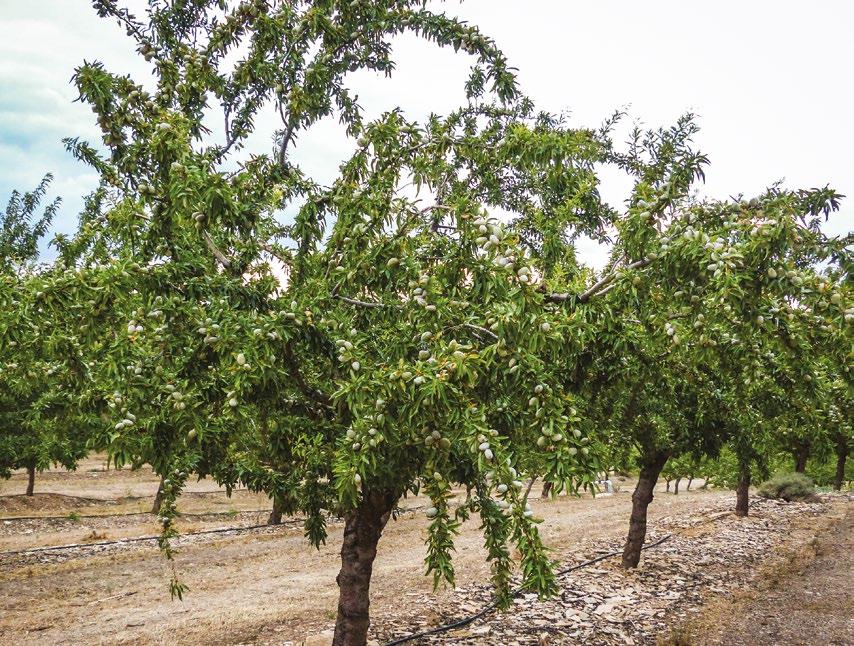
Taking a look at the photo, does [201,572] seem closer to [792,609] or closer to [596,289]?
[792,609]

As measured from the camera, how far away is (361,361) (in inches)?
204

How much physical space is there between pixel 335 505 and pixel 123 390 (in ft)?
8.64

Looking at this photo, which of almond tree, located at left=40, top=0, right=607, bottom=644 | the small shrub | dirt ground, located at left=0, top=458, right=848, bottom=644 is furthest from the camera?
the small shrub

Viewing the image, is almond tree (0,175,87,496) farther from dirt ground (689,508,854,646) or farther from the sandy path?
dirt ground (689,508,854,646)

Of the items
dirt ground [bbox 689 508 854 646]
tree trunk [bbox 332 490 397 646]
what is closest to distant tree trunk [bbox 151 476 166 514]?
tree trunk [bbox 332 490 397 646]

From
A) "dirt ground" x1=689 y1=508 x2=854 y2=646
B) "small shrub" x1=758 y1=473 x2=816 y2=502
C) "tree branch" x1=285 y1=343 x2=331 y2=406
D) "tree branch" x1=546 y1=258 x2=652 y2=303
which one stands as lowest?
"dirt ground" x1=689 y1=508 x2=854 y2=646

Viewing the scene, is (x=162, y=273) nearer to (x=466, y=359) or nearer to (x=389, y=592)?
(x=466, y=359)

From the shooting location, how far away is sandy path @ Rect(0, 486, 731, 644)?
38.9ft

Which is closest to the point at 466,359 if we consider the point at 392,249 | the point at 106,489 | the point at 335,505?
the point at 392,249

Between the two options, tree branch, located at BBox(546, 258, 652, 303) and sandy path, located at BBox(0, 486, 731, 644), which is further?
sandy path, located at BBox(0, 486, 731, 644)

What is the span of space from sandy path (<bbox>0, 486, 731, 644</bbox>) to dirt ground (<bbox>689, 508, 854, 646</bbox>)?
18.4 ft

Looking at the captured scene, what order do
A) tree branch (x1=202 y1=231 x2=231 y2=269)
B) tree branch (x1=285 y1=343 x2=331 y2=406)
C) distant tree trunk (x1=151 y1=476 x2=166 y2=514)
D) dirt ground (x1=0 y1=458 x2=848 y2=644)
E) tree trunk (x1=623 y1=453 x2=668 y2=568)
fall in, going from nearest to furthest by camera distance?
1. tree branch (x1=285 y1=343 x2=331 y2=406)
2. tree branch (x1=202 y1=231 x2=231 y2=269)
3. distant tree trunk (x1=151 y1=476 x2=166 y2=514)
4. dirt ground (x1=0 y1=458 x2=848 y2=644)
5. tree trunk (x1=623 y1=453 x2=668 y2=568)

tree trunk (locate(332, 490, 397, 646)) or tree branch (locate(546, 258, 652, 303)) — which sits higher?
tree branch (locate(546, 258, 652, 303))

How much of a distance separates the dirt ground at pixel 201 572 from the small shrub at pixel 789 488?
6.00m
